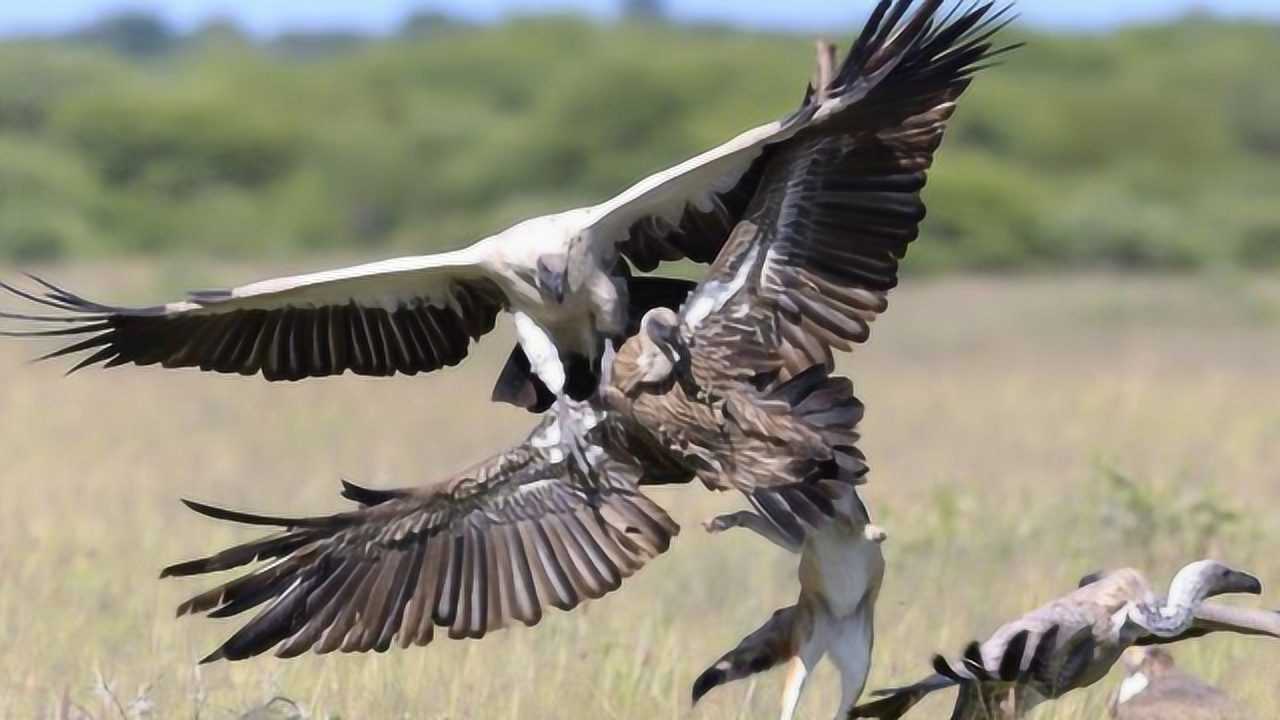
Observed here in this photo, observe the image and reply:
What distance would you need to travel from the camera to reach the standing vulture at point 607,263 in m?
5.41

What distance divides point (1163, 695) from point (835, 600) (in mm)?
834

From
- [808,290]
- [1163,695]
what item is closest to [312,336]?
[808,290]

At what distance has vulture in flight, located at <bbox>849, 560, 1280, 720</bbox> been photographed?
515 cm

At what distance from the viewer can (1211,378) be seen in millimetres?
14766

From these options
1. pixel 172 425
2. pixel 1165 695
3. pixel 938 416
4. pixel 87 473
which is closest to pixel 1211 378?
pixel 938 416

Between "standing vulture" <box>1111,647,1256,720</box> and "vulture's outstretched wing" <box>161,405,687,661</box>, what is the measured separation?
3.85ft

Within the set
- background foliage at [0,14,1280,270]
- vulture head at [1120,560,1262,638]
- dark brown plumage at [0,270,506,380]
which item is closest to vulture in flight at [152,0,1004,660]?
dark brown plumage at [0,270,506,380]

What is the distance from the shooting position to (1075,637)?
17.0 feet

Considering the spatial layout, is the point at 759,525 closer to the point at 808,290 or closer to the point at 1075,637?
the point at 808,290

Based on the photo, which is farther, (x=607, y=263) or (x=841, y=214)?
(x=607, y=263)

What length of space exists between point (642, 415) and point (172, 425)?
25.8ft

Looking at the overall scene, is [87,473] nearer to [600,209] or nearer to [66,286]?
[600,209]

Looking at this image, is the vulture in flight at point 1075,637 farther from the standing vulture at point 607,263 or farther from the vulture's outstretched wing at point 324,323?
the vulture's outstretched wing at point 324,323

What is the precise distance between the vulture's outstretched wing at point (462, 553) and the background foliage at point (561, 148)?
24.2 m
